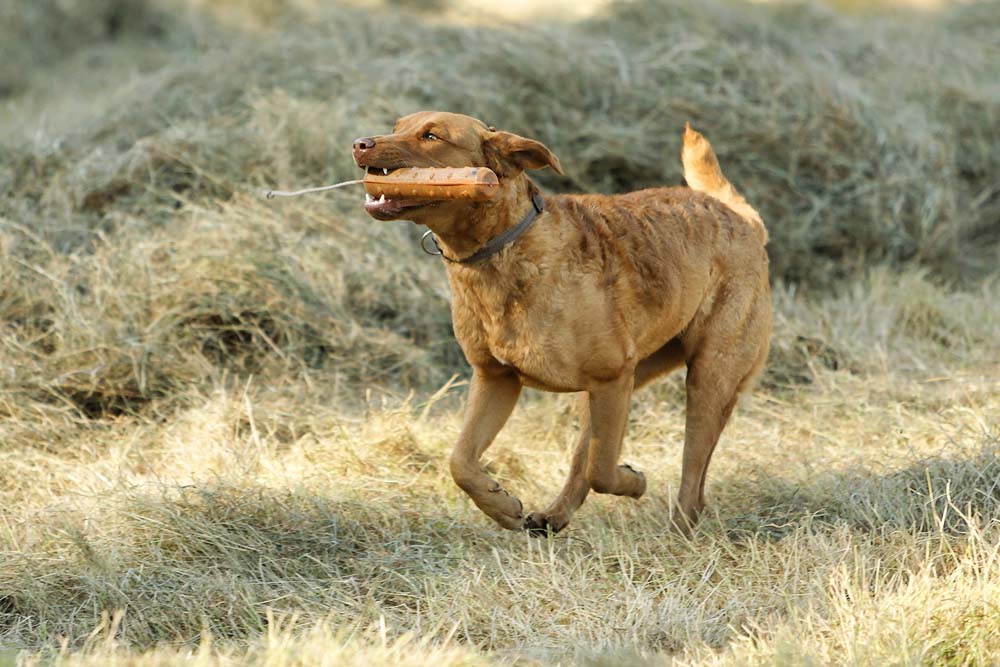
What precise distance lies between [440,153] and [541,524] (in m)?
1.61

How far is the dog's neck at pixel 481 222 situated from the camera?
4.57 m

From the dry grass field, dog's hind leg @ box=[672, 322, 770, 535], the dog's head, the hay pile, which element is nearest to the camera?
the dry grass field

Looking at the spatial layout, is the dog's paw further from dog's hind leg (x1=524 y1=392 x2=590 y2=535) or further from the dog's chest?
the dog's chest

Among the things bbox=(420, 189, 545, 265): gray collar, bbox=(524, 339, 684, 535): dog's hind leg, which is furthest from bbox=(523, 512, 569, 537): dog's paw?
bbox=(420, 189, 545, 265): gray collar

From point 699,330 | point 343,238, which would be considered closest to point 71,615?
point 699,330

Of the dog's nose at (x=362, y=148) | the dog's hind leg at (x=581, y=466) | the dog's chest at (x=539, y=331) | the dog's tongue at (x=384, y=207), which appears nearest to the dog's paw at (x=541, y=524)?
the dog's hind leg at (x=581, y=466)

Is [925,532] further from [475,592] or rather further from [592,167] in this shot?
[592,167]

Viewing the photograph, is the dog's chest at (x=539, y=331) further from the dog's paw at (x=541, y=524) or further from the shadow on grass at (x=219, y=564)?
the shadow on grass at (x=219, y=564)

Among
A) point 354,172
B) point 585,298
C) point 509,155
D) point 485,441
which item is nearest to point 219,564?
point 485,441

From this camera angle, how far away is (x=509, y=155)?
4637 millimetres

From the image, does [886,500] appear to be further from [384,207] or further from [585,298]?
[384,207]

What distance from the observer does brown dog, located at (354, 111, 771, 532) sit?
462 cm

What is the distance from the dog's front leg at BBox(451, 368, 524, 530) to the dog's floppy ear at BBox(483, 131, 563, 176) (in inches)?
32.5

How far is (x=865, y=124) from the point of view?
9.20 meters
